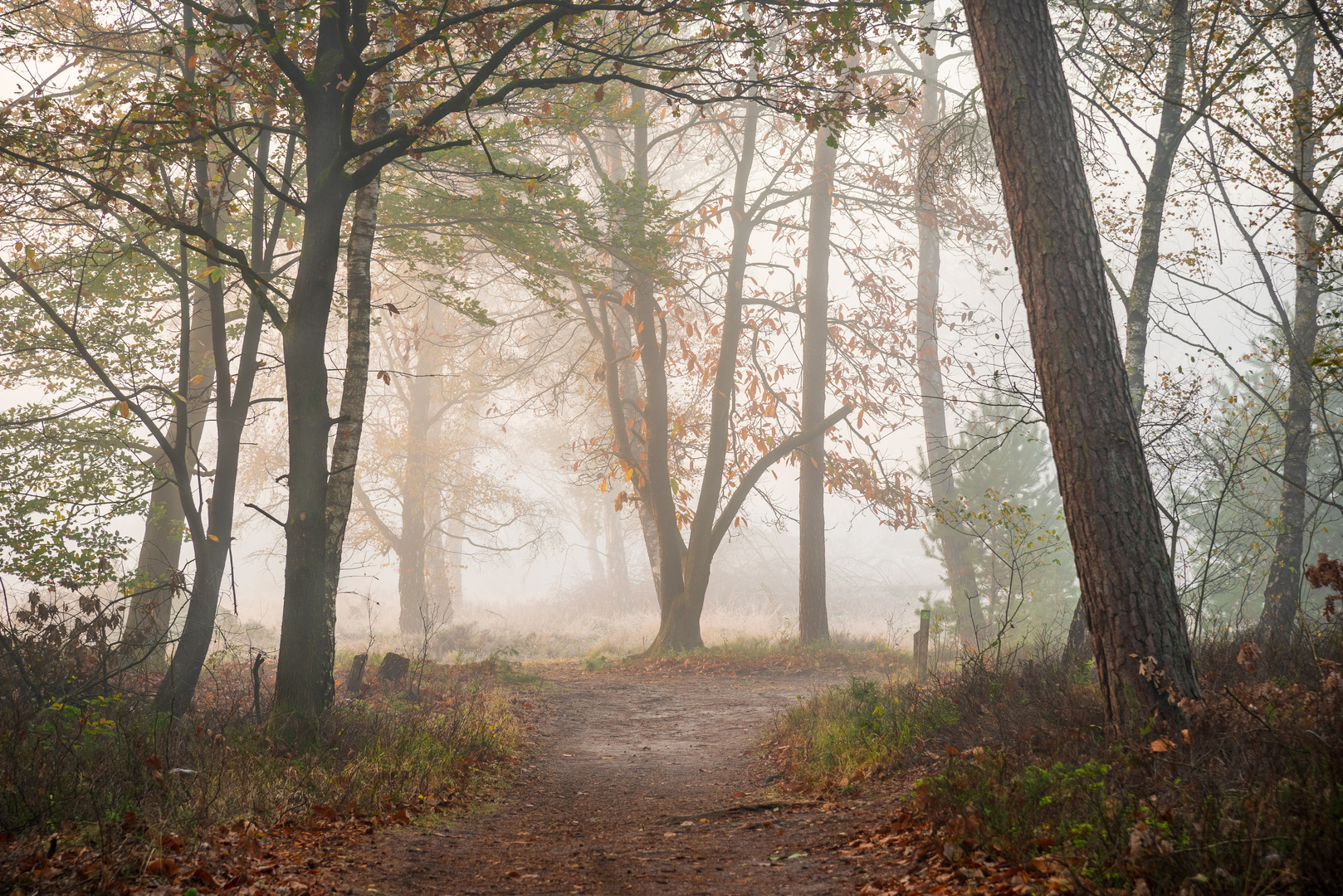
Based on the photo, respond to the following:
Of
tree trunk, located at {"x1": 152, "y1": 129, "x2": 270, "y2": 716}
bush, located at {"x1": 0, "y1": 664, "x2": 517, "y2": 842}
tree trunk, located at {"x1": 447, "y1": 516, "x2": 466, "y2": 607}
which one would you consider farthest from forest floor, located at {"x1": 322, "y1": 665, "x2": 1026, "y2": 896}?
tree trunk, located at {"x1": 447, "y1": 516, "x2": 466, "y2": 607}

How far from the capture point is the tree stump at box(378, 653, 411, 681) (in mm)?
10922

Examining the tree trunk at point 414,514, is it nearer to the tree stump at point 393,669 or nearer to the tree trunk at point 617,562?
the tree trunk at point 617,562

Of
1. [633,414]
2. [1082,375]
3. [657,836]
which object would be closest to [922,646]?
[657,836]

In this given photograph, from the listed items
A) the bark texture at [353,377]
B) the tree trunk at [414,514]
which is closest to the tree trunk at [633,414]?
the tree trunk at [414,514]

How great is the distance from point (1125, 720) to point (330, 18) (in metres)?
8.42

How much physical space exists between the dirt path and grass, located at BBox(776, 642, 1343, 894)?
2.27ft

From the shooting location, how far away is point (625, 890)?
4.24 metres

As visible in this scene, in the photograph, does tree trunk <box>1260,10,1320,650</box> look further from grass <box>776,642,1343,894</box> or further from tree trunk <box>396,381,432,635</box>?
tree trunk <box>396,381,432,635</box>

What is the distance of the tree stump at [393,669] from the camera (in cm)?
1092

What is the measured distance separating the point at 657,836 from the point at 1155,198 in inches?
332

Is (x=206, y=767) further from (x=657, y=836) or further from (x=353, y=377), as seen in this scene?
(x=353, y=377)

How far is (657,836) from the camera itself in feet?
17.8

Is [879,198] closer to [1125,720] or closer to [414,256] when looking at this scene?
[414,256]

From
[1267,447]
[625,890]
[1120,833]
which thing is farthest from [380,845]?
[1267,447]
